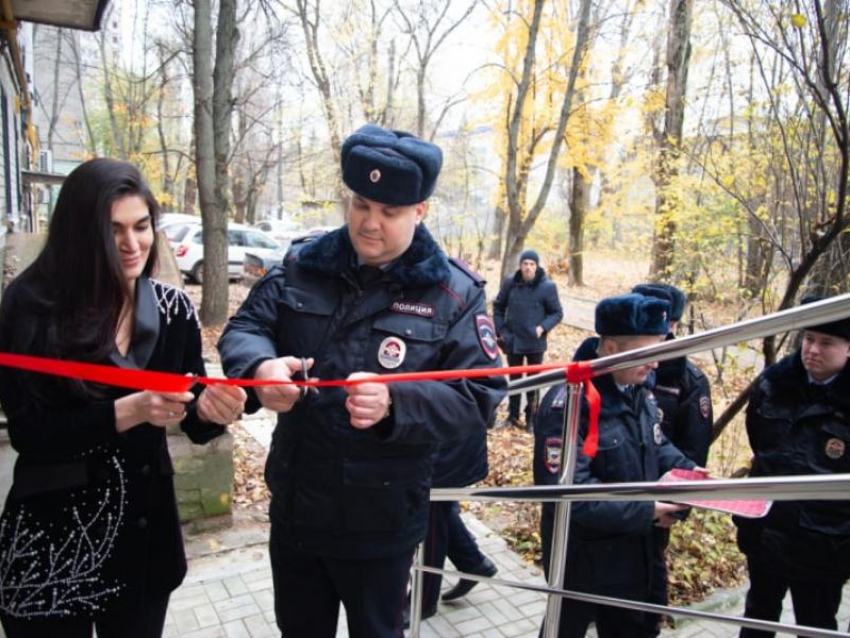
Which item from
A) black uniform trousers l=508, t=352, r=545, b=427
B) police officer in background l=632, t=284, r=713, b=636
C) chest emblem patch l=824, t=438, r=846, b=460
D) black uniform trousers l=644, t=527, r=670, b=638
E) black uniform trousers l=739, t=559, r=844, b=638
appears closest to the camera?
chest emblem patch l=824, t=438, r=846, b=460

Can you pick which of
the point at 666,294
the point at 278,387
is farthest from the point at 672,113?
the point at 278,387

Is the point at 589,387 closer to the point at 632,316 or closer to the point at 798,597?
the point at 632,316

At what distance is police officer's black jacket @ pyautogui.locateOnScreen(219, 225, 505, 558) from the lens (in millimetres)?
1754

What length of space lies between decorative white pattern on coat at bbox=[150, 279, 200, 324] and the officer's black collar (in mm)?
375

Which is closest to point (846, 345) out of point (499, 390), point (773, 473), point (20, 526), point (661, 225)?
point (773, 473)

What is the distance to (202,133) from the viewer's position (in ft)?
32.0

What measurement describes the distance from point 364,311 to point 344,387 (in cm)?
22

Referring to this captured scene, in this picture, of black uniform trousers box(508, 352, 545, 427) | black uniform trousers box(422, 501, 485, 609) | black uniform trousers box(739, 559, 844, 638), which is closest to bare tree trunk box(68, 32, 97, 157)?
black uniform trousers box(508, 352, 545, 427)

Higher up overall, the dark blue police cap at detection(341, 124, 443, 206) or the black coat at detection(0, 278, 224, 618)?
the dark blue police cap at detection(341, 124, 443, 206)

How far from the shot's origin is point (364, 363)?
1.79 meters

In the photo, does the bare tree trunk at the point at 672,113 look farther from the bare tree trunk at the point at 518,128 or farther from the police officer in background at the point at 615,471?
the police officer in background at the point at 615,471

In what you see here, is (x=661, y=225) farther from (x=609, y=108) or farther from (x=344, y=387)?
(x=344, y=387)

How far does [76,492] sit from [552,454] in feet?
5.05

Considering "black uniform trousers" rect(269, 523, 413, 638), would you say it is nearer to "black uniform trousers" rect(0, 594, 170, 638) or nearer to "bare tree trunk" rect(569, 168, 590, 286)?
"black uniform trousers" rect(0, 594, 170, 638)
